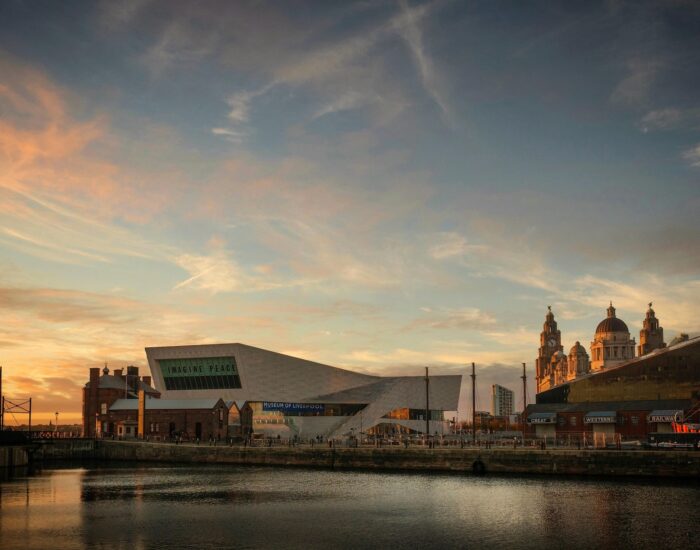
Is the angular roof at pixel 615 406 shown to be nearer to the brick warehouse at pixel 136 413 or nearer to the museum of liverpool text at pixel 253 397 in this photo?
the museum of liverpool text at pixel 253 397

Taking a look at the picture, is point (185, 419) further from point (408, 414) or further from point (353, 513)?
point (353, 513)

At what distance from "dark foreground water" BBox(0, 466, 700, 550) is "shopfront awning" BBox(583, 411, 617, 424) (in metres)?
39.9

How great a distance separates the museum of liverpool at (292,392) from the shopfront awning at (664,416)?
55.2 m

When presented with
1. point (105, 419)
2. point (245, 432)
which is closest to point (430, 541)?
point (245, 432)

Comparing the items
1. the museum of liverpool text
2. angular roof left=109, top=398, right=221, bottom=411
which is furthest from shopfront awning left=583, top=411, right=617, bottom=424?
angular roof left=109, top=398, right=221, bottom=411

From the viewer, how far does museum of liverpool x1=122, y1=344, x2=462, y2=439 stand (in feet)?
450

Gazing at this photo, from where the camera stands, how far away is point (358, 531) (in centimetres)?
4716

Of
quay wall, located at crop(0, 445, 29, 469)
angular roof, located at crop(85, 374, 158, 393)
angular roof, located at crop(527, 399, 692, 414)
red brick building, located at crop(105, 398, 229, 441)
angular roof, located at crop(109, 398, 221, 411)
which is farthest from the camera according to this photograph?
angular roof, located at crop(85, 374, 158, 393)

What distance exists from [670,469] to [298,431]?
273 ft

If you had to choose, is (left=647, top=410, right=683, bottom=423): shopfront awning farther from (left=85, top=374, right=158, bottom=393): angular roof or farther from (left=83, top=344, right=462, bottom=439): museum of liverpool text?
(left=85, top=374, right=158, bottom=393): angular roof

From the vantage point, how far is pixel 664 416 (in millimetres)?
103750

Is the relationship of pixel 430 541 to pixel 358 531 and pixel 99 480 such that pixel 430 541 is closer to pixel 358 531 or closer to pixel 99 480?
pixel 358 531

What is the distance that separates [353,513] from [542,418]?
6922 centimetres

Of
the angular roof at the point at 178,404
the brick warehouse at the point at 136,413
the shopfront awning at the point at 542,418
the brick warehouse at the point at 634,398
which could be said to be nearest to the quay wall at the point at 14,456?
the brick warehouse at the point at 136,413
